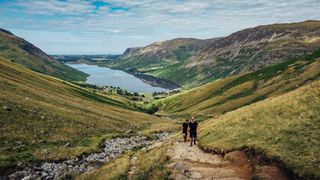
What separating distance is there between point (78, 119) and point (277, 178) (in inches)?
2037

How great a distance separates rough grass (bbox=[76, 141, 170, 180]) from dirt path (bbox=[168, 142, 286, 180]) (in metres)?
1.08

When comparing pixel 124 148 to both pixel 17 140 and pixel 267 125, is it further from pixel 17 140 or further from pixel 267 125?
pixel 267 125

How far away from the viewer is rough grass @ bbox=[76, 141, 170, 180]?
115 ft

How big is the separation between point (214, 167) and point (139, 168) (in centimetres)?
781

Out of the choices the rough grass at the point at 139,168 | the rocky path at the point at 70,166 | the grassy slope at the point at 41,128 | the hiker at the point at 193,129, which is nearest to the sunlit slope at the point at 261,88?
the grassy slope at the point at 41,128

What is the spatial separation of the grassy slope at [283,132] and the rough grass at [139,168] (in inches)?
216

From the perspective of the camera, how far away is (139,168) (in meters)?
38.7

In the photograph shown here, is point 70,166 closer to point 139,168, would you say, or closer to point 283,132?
point 139,168

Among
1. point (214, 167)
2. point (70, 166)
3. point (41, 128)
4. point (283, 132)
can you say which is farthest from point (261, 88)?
point (214, 167)

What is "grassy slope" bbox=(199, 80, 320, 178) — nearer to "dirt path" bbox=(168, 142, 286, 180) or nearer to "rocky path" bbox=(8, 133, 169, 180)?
"dirt path" bbox=(168, 142, 286, 180)

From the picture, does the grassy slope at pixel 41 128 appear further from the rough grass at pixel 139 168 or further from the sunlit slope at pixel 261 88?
the sunlit slope at pixel 261 88

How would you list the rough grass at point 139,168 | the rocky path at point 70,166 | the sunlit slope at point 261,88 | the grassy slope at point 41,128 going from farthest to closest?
the sunlit slope at point 261,88
the grassy slope at point 41,128
the rocky path at point 70,166
the rough grass at point 139,168

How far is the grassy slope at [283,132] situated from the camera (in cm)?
3164

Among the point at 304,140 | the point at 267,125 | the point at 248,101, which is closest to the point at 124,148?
the point at 267,125
